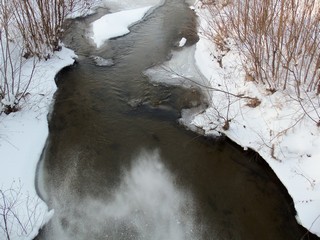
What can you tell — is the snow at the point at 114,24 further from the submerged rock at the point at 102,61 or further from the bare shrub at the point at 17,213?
the bare shrub at the point at 17,213

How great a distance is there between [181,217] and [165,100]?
3178mm

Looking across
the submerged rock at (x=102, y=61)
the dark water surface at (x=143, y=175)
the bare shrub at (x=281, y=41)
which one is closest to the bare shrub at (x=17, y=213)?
the dark water surface at (x=143, y=175)

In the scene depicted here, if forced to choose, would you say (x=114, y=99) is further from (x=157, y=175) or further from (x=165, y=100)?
(x=157, y=175)

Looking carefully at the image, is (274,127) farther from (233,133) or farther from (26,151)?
(26,151)

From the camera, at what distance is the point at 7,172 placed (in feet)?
20.3

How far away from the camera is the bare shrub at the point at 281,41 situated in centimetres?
655

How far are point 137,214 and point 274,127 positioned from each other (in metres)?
2.84

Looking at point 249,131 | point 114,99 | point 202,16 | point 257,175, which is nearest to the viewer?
point 257,175

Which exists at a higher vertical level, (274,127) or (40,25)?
(40,25)

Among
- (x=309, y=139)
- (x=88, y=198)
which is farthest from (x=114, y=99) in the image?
(x=309, y=139)

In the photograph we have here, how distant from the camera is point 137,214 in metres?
5.77

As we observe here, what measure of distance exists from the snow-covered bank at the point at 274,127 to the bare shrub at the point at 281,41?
1.08ft

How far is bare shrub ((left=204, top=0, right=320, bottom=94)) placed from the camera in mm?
6551

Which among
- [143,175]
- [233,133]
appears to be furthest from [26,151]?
[233,133]
